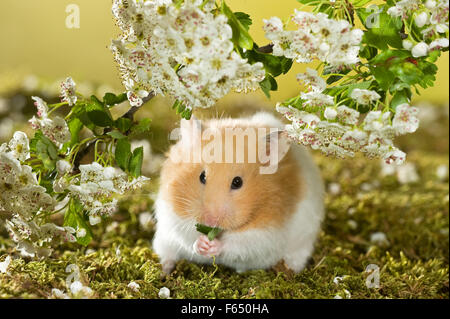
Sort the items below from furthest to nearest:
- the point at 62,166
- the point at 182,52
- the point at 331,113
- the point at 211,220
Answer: the point at 211,220 → the point at 62,166 → the point at 331,113 → the point at 182,52

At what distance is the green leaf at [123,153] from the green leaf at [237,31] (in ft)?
Result: 1.72

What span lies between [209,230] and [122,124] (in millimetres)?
523

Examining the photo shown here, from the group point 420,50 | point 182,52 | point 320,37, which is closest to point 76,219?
point 182,52

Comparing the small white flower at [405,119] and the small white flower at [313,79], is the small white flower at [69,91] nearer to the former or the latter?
the small white flower at [313,79]

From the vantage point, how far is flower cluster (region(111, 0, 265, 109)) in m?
1.43

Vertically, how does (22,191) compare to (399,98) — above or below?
below

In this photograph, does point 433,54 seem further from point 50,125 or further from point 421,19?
point 50,125

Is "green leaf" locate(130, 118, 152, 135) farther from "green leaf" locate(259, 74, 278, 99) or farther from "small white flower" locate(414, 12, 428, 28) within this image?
"small white flower" locate(414, 12, 428, 28)

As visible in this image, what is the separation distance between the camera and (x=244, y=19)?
1.65 metres

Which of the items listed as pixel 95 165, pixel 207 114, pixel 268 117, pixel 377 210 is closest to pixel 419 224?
pixel 377 210

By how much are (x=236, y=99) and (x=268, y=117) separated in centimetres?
167

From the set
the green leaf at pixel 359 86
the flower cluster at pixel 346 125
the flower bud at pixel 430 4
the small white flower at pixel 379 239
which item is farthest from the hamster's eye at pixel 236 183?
the small white flower at pixel 379 239

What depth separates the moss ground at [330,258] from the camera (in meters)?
2.00

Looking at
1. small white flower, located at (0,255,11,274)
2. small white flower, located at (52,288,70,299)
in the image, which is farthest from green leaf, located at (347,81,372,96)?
small white flower, located at (0,255,11,274)
